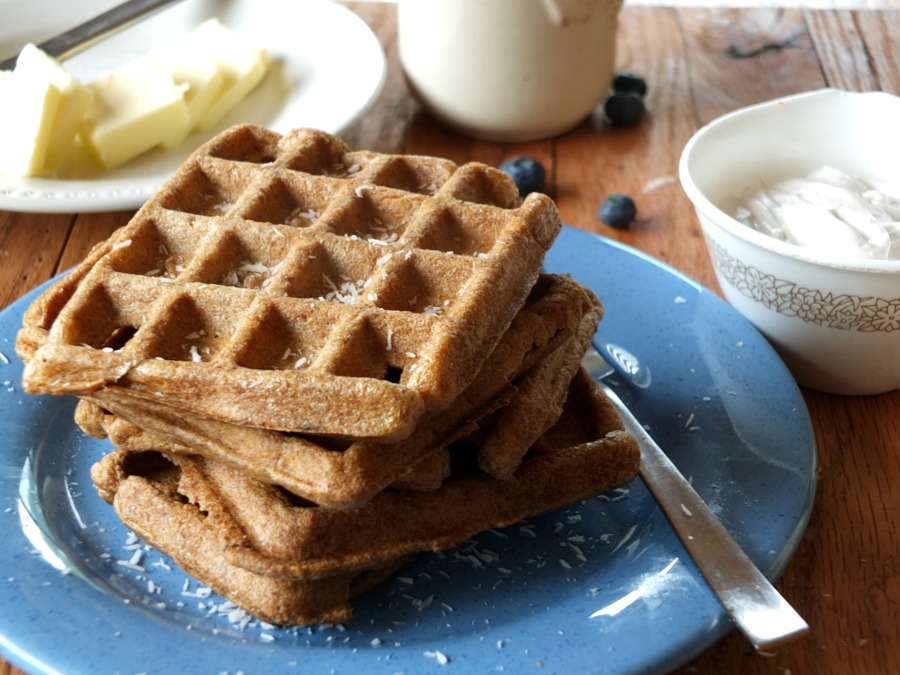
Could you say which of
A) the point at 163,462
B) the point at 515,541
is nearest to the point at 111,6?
the point at 163,462

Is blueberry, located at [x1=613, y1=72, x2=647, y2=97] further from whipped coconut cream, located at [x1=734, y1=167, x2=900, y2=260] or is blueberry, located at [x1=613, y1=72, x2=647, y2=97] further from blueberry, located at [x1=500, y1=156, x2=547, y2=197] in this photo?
whipped coconut cream, located at [x1=734, y1=167, x2=900, y2=260]

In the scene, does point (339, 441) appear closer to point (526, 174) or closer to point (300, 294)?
point (300, 294)

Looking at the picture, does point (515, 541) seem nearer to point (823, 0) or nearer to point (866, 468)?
point (866, 468)

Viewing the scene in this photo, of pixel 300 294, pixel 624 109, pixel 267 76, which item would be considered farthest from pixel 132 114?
pixel 624 109

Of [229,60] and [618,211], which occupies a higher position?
[229,60]

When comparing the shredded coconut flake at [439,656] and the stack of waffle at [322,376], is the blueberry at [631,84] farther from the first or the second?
the shredded coconut flake at [439,656]

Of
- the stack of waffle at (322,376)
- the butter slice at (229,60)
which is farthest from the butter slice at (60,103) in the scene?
the stack of waffle at (322,376)
